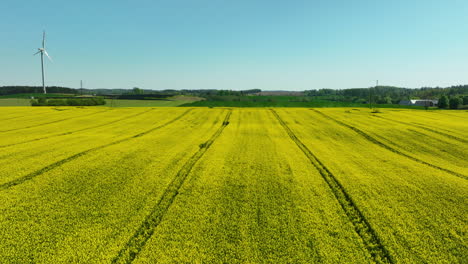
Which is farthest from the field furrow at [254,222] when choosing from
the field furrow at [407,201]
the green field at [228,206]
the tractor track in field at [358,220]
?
the field furrow at [407,201]

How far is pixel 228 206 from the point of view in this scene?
10117 mm

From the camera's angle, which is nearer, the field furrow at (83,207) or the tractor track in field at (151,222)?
the tractor track in field at (151,222)

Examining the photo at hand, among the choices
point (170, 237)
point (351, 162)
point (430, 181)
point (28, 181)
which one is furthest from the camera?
point (351, 162)

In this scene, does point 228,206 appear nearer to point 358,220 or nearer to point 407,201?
point 358,220

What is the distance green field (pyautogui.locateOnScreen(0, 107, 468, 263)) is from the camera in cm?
743

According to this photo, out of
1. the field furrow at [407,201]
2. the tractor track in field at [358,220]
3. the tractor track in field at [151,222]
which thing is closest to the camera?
the tractor track in field at [151,222]

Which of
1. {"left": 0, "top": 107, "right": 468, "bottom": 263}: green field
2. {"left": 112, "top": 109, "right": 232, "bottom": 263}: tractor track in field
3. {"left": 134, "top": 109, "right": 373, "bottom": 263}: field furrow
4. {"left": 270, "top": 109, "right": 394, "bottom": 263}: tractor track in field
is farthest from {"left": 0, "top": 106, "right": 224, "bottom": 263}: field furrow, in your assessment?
{"left": 270, "top": 109, "right": 394, "bottom": 263}: tractor track in field

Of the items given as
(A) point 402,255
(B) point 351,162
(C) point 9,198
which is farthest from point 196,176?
(B) point 351,162

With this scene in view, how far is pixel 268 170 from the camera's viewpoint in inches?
572

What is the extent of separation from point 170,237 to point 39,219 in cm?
547

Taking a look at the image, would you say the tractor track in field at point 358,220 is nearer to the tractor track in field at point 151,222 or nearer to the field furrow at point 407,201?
the field furrow at point 407,201

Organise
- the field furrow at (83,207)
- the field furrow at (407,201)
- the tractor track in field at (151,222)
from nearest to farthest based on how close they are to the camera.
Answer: the tractor track in field at (151,222) < the field furrow at (83,207) < the field furrow at (407,201)

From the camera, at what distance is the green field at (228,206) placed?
743 centimetres

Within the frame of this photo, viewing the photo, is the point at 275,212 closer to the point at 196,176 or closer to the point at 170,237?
the point at 170,237
